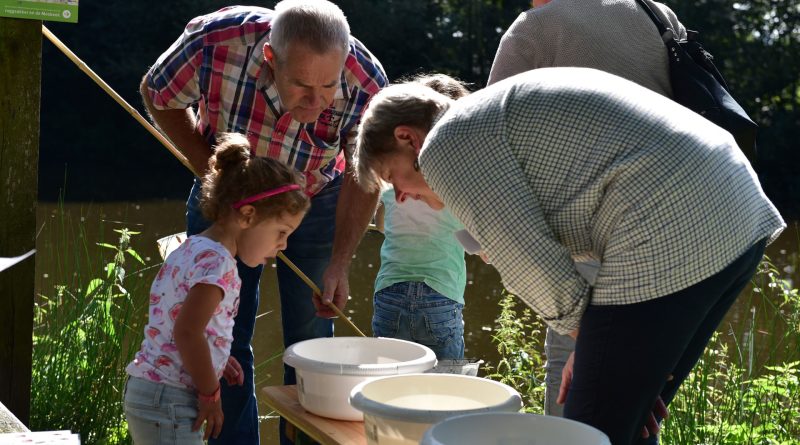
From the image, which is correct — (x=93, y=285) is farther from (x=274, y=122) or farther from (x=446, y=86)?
(x=446, y=86)

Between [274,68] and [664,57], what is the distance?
0.85 m

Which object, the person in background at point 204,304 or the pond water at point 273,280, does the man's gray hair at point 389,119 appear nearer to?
the person in background at point 204,304

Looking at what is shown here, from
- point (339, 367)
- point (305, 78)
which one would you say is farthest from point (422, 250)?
point (339, 367)

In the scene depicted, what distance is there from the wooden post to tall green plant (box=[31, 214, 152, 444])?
0.27 meters

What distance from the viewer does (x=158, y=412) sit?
6.59 feet

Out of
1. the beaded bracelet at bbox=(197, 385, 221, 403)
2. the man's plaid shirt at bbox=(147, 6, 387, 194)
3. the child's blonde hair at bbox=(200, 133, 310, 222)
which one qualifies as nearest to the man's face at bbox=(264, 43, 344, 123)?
the man's plaid shirt at bbox=(147, 6, 387, 194)

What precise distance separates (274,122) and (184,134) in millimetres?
240

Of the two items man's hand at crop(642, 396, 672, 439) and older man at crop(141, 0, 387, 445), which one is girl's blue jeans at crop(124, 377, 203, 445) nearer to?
older man at crop(141, 0, 387, 445)

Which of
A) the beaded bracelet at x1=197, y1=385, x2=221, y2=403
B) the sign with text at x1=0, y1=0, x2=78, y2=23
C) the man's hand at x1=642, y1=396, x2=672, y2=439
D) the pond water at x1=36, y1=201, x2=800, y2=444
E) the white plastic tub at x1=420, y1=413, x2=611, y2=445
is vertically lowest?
the pond water at x1=36, y1=201, x2=800, y2=444

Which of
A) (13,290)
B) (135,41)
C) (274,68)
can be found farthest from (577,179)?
(135,41)

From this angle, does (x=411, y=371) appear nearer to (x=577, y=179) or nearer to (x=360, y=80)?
(x=577, y=179)

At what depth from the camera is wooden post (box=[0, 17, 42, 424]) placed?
2.50 m

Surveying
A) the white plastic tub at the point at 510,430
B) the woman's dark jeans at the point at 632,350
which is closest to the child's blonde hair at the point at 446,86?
the woman's dark jeans at the point at 632,350

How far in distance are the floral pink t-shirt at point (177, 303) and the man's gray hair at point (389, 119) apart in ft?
1.15
